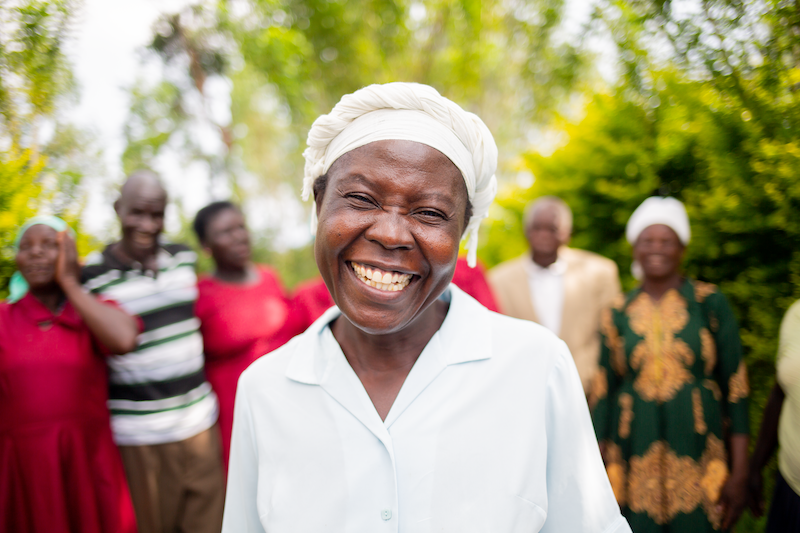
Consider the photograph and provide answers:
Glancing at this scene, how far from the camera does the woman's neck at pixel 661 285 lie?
294 centimetres

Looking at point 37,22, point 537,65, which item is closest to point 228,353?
point 37,22

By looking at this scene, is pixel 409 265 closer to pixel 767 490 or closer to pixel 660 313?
pixel 660 313

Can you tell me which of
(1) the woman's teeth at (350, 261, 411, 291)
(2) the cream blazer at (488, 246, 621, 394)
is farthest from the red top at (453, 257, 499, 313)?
(1) the woman's teeth at (350, 261, 411, 291)

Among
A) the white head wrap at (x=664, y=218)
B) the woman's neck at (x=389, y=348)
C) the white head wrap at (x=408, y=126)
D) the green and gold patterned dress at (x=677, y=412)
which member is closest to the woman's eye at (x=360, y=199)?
the white head wrap at (x=408, y=126)

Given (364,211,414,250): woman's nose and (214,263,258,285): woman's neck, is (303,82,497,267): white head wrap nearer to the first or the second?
(364,211,414,250): woman's nose

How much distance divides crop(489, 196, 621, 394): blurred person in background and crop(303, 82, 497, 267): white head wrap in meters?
2.76

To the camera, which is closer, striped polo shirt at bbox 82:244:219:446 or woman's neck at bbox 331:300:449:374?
woman's neck at bbox 331:300:449:374

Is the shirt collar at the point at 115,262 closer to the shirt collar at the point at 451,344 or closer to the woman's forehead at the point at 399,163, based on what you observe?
the shirt collar at the point at 451,344

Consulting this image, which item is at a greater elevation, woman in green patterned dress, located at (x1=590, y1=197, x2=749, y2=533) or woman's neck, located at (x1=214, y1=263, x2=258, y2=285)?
woman's neck, located at (x1=214, y1=263, x2=258, y2=285)

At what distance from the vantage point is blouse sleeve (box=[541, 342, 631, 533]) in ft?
4.20

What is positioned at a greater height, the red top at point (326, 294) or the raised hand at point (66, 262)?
the raised hand at point (66, 262)

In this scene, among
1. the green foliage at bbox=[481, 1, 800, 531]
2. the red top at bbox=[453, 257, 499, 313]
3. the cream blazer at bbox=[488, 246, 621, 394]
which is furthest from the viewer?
the cream blazer at bbox=[488, 246, 621, 394]

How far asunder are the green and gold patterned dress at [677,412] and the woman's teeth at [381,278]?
2084 mm

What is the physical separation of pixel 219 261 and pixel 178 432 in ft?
4.26
